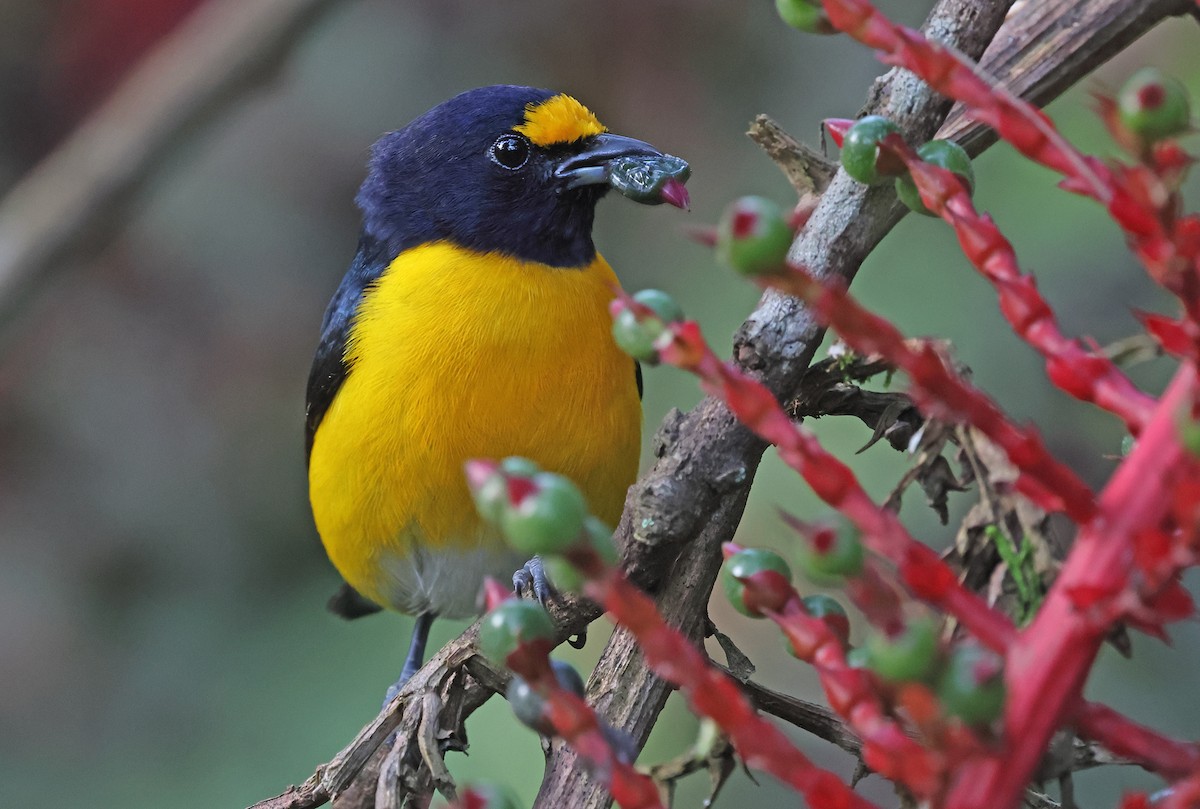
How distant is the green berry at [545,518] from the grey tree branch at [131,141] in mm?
1702

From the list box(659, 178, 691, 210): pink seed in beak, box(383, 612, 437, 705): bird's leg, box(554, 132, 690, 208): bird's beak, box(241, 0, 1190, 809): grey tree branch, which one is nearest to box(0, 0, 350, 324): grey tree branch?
box(554, 132, 690, 208): bird's beak

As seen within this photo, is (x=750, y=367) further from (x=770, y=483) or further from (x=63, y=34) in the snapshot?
(x=63, y=34)

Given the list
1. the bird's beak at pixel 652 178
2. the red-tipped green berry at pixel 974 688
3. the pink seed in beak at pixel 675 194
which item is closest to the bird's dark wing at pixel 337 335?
the bird's beak at pixel 652 178

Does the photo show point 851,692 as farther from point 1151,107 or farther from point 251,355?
point 251,355

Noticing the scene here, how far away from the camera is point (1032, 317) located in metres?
0.59

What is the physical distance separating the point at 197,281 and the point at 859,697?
2.65m

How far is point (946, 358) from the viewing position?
84 cm

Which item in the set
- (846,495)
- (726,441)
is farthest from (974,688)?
(726,441)

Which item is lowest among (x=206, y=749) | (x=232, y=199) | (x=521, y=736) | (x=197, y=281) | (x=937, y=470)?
(x=206, y=749)

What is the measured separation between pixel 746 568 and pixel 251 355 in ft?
8.18

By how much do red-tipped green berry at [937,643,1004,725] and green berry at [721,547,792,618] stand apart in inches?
7.1

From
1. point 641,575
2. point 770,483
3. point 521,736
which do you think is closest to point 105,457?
point 521,736

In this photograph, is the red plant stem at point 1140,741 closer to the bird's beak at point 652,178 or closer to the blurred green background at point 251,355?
the bird's beak at point 652,178

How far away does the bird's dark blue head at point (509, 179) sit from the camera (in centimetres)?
239
